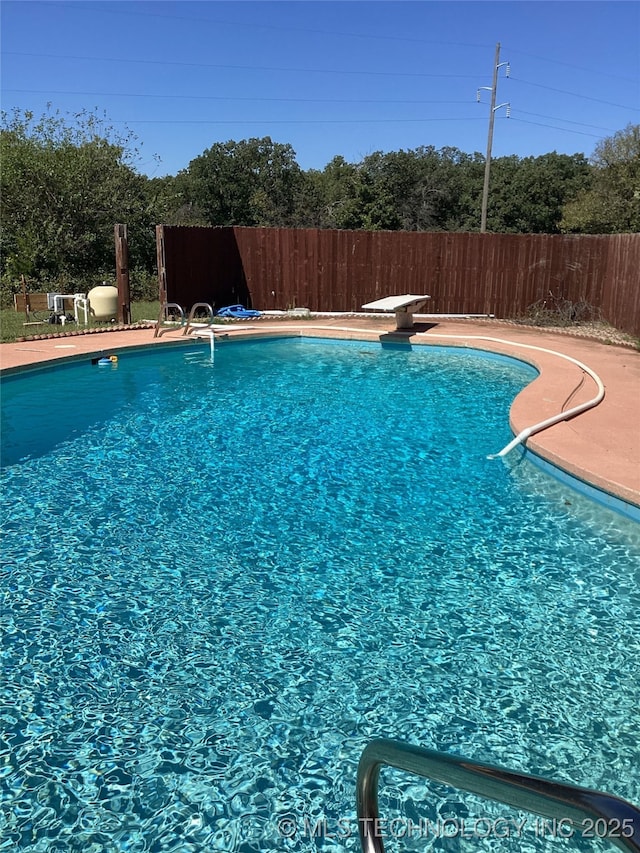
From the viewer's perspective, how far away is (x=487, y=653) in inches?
130

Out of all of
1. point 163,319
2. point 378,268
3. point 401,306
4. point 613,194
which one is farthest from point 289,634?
point 613,194

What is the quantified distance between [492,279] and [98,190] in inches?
431

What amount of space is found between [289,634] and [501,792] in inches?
93.2

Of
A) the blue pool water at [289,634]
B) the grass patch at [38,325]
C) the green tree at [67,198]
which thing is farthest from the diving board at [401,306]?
the green tree at [67,198]

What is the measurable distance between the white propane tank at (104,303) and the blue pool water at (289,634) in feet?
22.8

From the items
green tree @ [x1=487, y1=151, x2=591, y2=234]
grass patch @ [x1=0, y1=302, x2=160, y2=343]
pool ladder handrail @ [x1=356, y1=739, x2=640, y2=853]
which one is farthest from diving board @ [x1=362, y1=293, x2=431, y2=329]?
green tree @ [x1=487, y1=151, x2=591, y2=234]

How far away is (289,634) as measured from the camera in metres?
3.48

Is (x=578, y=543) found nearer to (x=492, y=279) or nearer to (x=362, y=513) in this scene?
(x=362, y=513)

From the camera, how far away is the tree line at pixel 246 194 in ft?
55.4

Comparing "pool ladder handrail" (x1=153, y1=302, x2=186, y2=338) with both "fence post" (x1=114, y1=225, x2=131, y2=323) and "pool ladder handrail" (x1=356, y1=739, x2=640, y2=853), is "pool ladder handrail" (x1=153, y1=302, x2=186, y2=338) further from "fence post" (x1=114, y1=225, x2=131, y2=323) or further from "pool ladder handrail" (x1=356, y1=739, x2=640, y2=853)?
"pool ladder handrail" (x1=356, y1=739, x2=640, y2=853)

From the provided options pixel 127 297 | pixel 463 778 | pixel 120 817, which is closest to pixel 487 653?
pixel 120 817

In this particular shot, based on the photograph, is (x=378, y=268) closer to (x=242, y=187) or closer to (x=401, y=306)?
(x=401, y=306)

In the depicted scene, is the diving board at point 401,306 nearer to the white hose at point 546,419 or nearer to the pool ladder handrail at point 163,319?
the white hose at point 546,419

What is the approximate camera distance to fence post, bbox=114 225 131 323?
11.9 m
